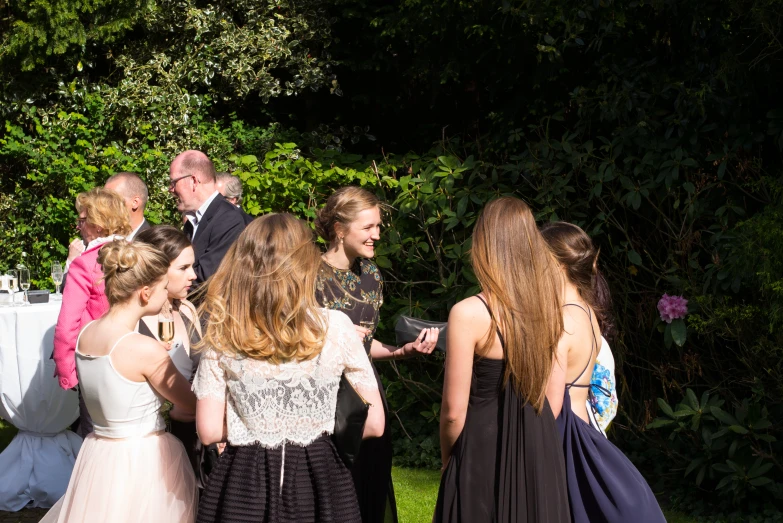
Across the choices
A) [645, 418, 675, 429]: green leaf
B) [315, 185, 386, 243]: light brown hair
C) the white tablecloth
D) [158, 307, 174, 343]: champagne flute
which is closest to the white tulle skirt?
[158, 307, 174, 343]: champagne flute

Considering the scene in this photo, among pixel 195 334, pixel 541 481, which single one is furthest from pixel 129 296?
pixel 541 481

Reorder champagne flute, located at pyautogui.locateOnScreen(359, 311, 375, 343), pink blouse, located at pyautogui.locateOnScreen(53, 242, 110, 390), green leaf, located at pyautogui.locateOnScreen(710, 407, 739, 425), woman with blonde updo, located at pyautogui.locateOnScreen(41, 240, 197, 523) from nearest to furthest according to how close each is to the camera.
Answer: woman with blonde updo, located at pyautogui.locateOnScreen(41, 240, 197, 523) < champagne flute, located at pyautogui.locateOnScreen(359, 311, 375, 343) < green leaf, located at pyautogui.locateOnScreen(710, 407, 739, 425) < pink blouse, located at pyautogui.locateOnScreen(53, 242, 110, 390)

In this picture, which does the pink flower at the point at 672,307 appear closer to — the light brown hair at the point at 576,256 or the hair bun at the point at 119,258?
the light brown hair at the point at 576,256

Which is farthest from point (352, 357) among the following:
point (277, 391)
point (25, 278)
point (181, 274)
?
point (25, 278)

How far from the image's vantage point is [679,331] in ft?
15.6

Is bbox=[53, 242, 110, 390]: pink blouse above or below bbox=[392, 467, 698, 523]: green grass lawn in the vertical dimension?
above

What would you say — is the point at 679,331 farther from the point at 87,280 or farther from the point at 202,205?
the point at 87,280

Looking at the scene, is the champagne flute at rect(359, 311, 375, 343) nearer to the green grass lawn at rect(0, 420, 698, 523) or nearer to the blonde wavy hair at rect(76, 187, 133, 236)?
the green grass lawn at rect(0, 420, 698, 523)

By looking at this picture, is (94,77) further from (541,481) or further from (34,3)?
(541,481)

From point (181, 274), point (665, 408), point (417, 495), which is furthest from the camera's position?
point (417, 495)

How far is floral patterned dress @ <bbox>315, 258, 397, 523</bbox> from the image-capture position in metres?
3.78

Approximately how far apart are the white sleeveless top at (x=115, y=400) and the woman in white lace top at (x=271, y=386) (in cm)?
45

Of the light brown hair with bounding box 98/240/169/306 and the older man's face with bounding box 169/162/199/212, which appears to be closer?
the light brown hair with bounding box 98/240/169/306

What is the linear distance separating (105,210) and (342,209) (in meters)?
1.75
